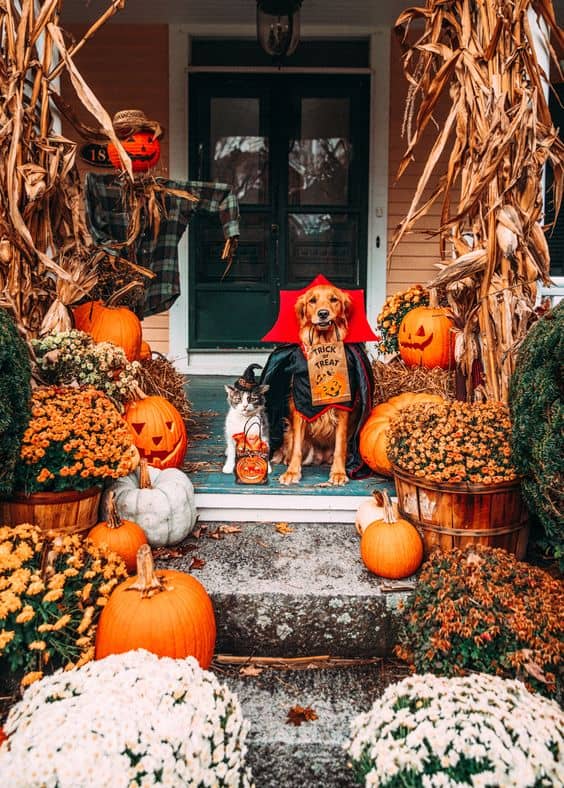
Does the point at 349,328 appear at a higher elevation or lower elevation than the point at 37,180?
lower

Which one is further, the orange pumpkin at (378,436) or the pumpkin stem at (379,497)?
the orange pumpkin at (378,436)

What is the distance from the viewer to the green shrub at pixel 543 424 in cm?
266

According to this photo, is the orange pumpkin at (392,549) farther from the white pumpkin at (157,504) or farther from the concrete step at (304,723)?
the white pumpkin at (157,504)

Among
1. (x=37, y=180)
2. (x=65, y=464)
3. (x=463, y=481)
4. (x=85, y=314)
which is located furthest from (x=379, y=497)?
(x=37, y=180)

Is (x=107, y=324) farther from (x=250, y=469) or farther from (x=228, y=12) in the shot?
(x=228, y=12)

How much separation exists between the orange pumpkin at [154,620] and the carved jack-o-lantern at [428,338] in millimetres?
3010

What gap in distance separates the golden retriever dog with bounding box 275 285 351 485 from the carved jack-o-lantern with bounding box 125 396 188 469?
0.63 meters

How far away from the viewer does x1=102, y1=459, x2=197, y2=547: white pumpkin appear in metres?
3.30

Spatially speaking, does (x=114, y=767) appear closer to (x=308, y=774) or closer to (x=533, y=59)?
(x=308, y=774)

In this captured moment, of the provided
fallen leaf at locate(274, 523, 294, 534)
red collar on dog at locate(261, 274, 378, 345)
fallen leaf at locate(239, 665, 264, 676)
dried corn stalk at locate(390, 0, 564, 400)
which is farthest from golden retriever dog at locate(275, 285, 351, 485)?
fallen leaf at locate(239, 665, 264, 676)

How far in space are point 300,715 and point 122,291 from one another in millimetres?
2626

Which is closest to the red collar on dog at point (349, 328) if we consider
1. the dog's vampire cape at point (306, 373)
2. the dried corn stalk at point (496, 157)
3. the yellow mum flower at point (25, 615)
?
the dog's vampire cape at point (306, 373)

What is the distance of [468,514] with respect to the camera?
3068mm

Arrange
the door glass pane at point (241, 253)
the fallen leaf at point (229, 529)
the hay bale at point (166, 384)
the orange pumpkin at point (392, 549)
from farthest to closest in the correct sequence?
the door glass pane at point (241, 253) → the hay bale at point (166, 384) → the fallen leaf at point (229, 529) → the orange pumpkin at point (392, 549)
